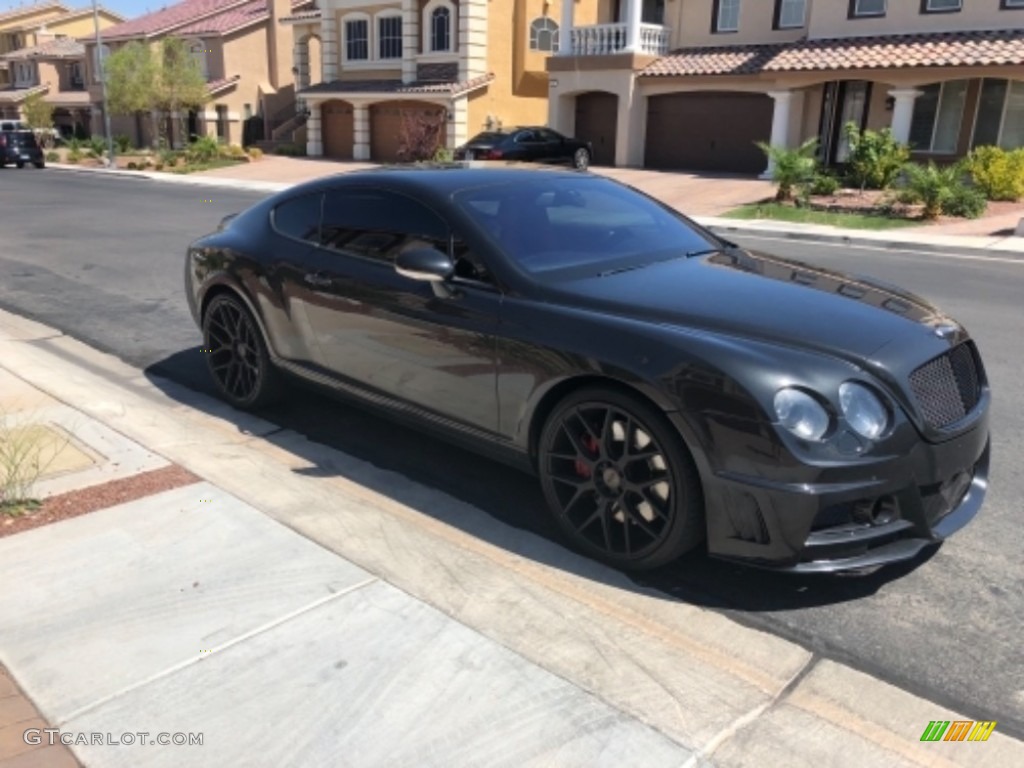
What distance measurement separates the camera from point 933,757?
263 cm

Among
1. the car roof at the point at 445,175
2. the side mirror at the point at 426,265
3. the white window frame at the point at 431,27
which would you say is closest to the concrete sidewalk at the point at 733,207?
the car roof at the point at 445,175

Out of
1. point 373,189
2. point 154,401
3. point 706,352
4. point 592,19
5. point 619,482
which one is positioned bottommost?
point 154,401

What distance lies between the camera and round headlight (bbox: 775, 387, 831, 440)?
3117 millimetres

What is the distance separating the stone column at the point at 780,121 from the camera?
2448cm

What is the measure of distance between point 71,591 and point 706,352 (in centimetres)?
260

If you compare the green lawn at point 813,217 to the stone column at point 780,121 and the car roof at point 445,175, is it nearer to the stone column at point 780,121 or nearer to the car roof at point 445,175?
the stone column at point 780,121

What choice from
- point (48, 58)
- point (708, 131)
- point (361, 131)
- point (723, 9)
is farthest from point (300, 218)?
point (48, 58)

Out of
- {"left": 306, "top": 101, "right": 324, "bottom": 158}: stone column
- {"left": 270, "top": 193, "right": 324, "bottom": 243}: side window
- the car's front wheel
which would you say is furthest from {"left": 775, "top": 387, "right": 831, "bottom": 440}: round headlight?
{"left": 306, "top": 101, "right": 324, "bottom": 158}: stone column

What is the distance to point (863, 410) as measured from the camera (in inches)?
125

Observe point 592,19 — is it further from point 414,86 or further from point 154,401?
point 154,401

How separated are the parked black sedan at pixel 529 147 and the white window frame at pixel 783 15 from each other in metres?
6.63

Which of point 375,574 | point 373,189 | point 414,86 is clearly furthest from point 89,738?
point 414,86

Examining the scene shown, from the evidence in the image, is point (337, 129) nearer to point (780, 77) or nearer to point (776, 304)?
point (780, 77)

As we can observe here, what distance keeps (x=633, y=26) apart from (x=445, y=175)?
82.5ft
